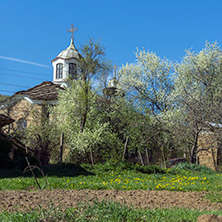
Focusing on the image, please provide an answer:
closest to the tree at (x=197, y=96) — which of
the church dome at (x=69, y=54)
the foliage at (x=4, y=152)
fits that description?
the foliage at (x=4, y=152)

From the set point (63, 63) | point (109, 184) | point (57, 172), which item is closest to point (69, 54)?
point (63, 63)

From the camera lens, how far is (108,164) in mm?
13578

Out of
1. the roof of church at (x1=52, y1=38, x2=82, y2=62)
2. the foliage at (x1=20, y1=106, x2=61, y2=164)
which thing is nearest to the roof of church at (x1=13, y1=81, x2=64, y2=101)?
the roof of church at (x1=52, y1=38, x2=82, y2=62)

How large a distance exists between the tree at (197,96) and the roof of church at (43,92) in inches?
359

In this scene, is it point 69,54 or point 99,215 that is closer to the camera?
point 99,215

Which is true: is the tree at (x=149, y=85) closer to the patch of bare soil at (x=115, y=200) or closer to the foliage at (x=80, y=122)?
the foliage at (x=80, y=122)

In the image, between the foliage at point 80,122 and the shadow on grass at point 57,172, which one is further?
the foliage at point 80,122

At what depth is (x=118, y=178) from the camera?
11391 mm

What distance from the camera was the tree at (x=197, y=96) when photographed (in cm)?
1578

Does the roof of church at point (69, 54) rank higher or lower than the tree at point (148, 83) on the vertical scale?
higher

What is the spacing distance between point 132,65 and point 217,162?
8.52m

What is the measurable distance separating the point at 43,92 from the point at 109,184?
16613 mm

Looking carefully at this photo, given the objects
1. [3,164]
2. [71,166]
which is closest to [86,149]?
[71,166]

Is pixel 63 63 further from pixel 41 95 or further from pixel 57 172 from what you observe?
pixel 57 172
